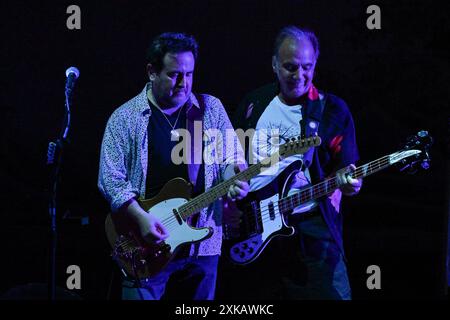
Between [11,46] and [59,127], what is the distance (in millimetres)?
666

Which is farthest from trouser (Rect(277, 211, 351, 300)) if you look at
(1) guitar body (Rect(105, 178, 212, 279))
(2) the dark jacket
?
(1) guitar body (Rect(105, 178, 212, 279))

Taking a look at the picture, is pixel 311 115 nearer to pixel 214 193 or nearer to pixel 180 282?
pixel 214 193

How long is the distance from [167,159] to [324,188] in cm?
100

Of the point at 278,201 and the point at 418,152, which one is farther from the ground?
the point at 418,152

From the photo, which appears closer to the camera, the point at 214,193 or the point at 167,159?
the point at 214,193

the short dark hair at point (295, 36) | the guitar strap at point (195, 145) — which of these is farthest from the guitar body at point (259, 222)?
the short dark hair at point (295, 36)

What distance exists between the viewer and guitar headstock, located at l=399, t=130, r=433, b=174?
13.1 feet

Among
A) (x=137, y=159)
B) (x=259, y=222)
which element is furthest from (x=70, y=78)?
(x=259, y=222)

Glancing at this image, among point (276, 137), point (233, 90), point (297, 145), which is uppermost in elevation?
point (233, 90)

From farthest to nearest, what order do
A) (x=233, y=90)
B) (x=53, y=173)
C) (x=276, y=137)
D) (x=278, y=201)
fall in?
(x=233, y=90) → (x=276, y=137) → (x=278, y=201) → (x=53, y=173)

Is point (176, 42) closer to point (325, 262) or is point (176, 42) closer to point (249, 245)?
point (249, 245)

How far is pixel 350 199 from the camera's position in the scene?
4340 mm

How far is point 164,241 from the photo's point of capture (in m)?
3.98

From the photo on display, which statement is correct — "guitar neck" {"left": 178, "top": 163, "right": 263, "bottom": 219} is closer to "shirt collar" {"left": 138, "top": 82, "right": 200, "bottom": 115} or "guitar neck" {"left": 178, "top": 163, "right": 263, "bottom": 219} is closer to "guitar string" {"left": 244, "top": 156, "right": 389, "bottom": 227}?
"guitar string" {"left": 244, "top": 156, "right": 389, "bottom": 227}
